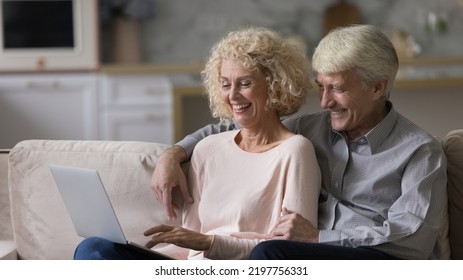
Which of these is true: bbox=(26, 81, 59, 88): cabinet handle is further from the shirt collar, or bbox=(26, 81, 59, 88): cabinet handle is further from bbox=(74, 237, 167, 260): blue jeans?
the shirt collar

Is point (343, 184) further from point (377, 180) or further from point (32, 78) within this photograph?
point (32, 78)

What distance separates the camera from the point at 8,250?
2.36 metres

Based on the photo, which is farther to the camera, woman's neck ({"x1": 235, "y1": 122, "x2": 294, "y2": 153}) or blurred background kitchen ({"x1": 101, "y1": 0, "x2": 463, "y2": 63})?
blurred background kitchen ({"x1": 101, "y1": 0, "x2": 463, "y2": 63})

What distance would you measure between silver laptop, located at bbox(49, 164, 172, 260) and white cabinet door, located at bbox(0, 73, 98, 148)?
3.34 m

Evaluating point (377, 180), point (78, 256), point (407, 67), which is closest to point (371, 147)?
point (377, 180)

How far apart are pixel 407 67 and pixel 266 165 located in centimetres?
352

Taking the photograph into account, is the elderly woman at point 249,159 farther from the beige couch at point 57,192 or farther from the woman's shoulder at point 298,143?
the beige couch at point 57,192

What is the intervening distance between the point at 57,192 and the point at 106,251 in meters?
0.44

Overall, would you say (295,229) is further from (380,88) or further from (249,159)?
(380,88)

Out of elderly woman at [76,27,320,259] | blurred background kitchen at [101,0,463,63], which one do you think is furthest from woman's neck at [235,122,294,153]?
blurred background kitchen at [101,0,463,63]

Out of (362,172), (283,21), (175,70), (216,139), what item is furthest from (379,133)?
(283,21)

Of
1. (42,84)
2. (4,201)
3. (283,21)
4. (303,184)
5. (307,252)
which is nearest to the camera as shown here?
(307,252)

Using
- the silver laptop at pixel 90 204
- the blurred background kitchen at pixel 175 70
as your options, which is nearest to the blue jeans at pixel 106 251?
the silver laptop at pixel 90 204

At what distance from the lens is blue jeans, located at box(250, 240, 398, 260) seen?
190 cm
